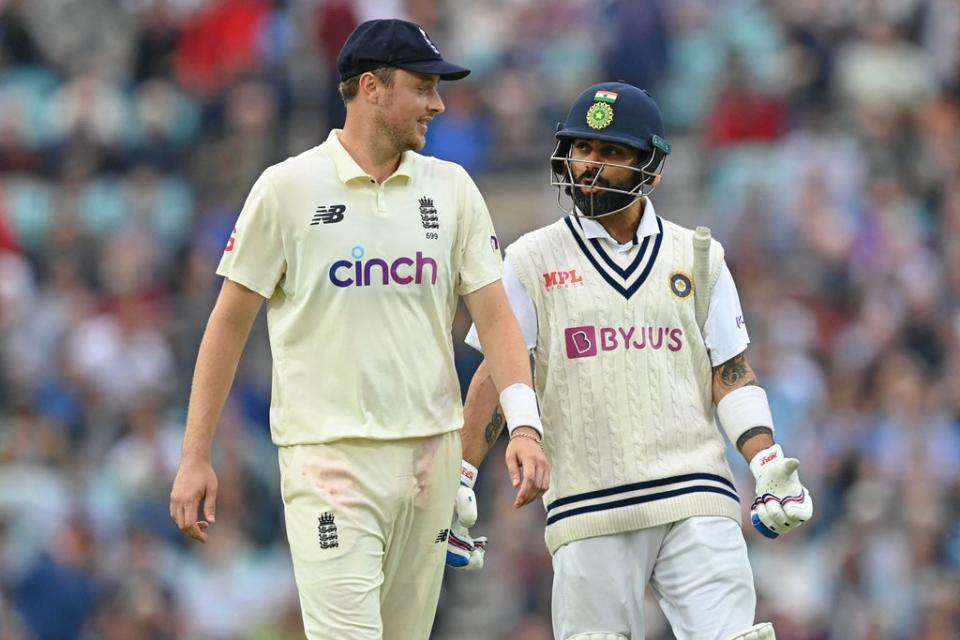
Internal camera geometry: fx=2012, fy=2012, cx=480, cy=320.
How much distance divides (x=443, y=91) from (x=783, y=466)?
318 inches

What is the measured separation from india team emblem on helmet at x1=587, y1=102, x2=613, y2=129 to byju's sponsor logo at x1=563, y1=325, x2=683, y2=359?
2.36 ft

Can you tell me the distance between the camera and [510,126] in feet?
47.7

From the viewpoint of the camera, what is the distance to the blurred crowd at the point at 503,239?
12000 millimetres

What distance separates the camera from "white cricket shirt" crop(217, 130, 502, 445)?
21.4 feet

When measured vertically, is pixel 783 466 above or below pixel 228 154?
below

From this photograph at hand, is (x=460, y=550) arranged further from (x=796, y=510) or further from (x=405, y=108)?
(x=405, y=108)

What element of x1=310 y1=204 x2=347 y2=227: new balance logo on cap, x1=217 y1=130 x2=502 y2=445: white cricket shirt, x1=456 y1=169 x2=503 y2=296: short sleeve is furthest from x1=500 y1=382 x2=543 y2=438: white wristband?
x1=310 y1=204 x2=347 y2=227: new balance logo on cap

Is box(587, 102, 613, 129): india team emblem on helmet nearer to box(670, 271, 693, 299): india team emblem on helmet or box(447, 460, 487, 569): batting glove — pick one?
box(670, 271, 693, 299): india team emblem on helmet

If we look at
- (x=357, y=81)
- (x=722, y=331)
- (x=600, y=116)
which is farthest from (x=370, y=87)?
(x=722, y=331)

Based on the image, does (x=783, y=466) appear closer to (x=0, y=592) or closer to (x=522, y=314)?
(x=522, y=314)

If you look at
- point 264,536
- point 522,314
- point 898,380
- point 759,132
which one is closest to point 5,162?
point 264,536

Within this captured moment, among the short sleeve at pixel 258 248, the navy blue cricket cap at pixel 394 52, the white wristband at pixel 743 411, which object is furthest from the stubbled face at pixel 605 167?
the short sleeve at pixel 258 248

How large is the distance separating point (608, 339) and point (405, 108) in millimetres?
1115

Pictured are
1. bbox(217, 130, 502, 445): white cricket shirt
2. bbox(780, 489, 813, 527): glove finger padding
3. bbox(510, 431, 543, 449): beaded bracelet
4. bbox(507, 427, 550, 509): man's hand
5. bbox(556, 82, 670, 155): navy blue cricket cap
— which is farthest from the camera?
bbox(556, 82, 670, 155): navy blue cricket cap
